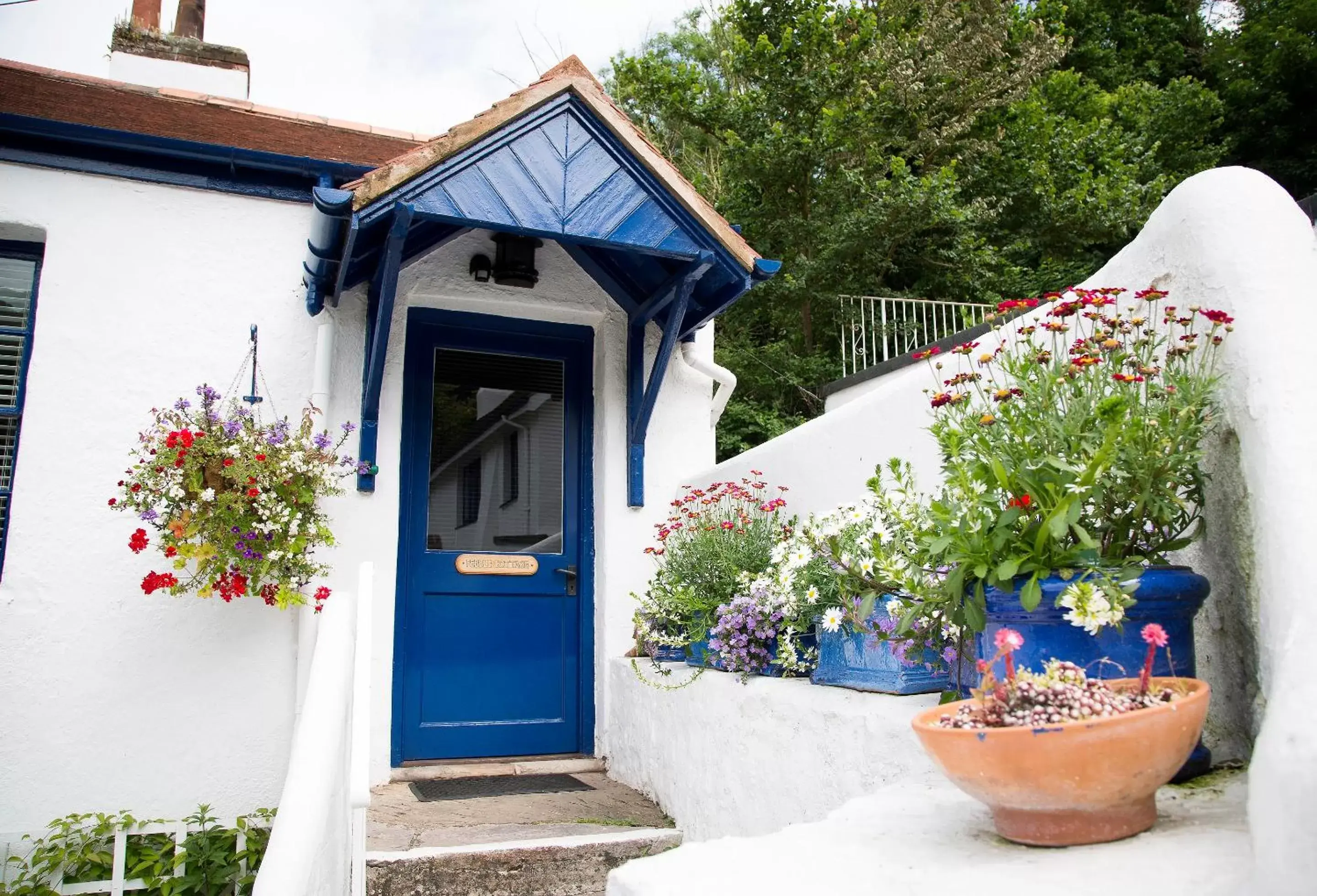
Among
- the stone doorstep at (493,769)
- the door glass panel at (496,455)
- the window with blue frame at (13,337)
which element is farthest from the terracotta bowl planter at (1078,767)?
the window with blue frame at (13,337)

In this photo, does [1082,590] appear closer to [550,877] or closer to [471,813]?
[550,877]

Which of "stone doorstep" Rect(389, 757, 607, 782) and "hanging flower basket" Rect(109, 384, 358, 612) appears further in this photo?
"stone doorstep" Rect(389, 757, 607, 782)

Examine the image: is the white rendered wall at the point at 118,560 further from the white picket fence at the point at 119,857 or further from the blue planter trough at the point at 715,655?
the blue planter trough at the point at 715,655

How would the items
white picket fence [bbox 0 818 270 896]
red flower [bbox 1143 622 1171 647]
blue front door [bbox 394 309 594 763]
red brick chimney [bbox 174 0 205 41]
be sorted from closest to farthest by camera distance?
1. red flower [bbox 1143 622 1171 647]
2. white picket fence [bbox 0 818 270 896]
3. blue front door [bbox 394 309 594 763]
4. red brick chimney [bbox 174 0 205 41]

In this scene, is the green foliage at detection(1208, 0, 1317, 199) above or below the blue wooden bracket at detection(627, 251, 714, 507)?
above

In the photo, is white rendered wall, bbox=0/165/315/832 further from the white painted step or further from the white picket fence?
the white painted step

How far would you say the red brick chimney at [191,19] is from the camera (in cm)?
598

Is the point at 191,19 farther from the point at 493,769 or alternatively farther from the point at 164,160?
the point at 493,769

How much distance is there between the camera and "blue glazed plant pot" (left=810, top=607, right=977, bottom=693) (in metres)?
2.71

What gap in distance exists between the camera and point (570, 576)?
4.95 meters

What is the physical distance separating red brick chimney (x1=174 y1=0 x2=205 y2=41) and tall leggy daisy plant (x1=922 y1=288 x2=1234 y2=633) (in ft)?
19.6

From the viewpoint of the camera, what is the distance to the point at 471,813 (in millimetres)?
3787

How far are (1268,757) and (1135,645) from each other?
25.1 inches

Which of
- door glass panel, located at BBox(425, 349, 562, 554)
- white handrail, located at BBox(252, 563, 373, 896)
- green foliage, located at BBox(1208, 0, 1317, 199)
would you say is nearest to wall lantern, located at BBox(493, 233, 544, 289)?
door glass panel, located at BBox(425, 349, 562, 554)
